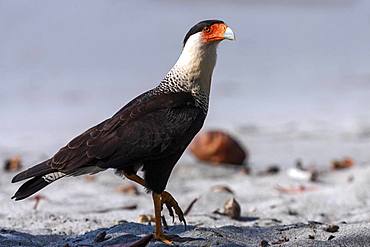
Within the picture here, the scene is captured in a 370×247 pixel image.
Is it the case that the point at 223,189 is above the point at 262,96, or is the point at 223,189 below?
below

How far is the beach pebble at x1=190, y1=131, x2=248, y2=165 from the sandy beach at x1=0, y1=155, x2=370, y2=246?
0.43 feet

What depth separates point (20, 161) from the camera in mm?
8336

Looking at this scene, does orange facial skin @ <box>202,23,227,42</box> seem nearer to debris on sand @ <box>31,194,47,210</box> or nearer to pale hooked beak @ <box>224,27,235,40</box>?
pale hooked beak @ <box>224,27,235,40</box>

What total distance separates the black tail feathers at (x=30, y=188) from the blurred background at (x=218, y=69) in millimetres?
4162

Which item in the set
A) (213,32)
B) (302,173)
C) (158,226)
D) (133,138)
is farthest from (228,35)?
(302,173)

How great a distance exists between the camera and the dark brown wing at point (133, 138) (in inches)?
183

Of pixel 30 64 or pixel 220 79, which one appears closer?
pixel 220 79

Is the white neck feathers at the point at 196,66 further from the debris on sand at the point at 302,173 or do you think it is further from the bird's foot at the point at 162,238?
the debris on sand at the point at 302,173

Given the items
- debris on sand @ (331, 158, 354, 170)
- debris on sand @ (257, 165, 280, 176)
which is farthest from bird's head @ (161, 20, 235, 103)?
debris on sand @ (331, 158, 354, 170)

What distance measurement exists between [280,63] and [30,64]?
15.4 feet

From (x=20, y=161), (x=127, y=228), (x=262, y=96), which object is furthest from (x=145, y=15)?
(x=127, y=228)

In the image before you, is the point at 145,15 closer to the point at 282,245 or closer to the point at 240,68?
the point at 240,68

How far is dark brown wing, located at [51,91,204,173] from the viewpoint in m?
4.64

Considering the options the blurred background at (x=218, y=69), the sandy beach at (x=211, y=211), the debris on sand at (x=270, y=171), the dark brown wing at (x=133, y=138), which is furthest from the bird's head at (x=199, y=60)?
the blurred background at (x=218, y=69)
